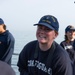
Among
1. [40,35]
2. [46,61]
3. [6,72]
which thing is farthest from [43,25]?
[6,72]

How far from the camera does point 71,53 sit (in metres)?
5.77

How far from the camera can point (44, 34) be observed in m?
3.49

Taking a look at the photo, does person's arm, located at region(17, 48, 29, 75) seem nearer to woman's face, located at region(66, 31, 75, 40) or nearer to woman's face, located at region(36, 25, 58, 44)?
woman's face, located at region(36, 25, 58, 44)

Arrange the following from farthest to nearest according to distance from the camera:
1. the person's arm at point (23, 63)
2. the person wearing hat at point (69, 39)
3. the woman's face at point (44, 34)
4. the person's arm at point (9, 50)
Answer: the person wearing hat at point (69, 39) → the person's arm at point (9, 50) → the person's arm at point (23, 63) → the woman's face at point (44, 34)

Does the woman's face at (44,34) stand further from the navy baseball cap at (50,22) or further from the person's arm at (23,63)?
the person's arm at (23,63)

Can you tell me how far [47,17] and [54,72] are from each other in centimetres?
62

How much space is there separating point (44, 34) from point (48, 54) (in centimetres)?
25

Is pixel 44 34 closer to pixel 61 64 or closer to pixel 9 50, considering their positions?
pixel 61 64

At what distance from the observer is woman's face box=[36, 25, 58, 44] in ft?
11.5

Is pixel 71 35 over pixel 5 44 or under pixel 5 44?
over

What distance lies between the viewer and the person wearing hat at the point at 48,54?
3523 mm

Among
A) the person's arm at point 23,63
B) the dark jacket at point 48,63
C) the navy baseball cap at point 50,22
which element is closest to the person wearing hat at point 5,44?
the person's arm at point 23,63

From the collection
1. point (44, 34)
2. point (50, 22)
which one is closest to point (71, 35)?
point (50, 22)

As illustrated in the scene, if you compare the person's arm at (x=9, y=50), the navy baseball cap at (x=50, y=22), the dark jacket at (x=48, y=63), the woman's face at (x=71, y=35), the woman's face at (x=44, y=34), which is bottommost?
the person's arm at (x=9, y=50)
